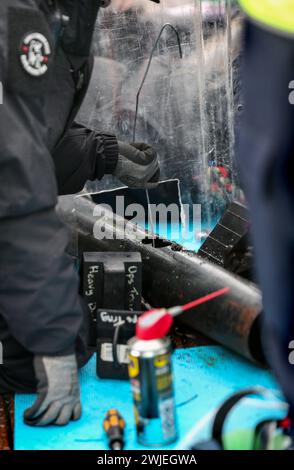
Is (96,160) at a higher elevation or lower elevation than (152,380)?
higher

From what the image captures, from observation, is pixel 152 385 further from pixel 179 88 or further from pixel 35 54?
pixel 179 88

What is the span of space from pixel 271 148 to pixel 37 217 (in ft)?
4.45

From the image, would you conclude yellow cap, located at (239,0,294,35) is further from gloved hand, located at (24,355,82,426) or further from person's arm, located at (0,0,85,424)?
gloved hand, located at (24,355,82,426)

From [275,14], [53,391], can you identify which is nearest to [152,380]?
[53,391]

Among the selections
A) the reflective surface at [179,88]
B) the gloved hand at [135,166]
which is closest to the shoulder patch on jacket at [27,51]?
the gloved hand at [135,166]

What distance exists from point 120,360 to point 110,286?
0.43 metres

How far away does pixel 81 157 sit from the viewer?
384cm

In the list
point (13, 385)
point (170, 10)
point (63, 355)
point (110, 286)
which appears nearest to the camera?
point (63, 355)

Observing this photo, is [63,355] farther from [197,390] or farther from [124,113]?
[124,113]

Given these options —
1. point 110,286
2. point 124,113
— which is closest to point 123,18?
point 124,113

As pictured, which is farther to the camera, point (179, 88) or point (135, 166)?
point (179, 88)

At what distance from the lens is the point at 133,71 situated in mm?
5125

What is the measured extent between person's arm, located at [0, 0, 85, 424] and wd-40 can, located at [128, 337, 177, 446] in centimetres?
37

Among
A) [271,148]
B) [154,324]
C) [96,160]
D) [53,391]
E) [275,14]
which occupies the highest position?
[275,14]
